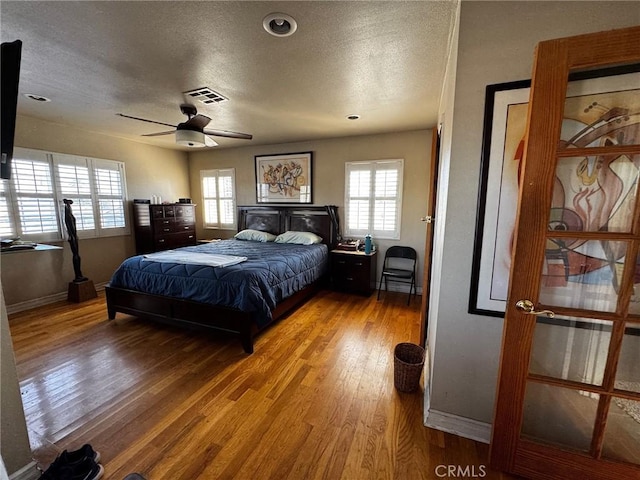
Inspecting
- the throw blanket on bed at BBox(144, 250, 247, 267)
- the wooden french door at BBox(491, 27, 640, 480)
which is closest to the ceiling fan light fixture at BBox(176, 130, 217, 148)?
the throw blanket on bed at BBox(144, 250, 247, 267)

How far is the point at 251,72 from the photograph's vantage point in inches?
83.8

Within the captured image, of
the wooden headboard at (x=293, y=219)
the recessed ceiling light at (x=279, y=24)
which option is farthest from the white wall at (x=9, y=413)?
the wooden headboard at (x=293, y=219)

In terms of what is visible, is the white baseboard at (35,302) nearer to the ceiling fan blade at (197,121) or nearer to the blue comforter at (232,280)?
the blue comforter at (232,280)

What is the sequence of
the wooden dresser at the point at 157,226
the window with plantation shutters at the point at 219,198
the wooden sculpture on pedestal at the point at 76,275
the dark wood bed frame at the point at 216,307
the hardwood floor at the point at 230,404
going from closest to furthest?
1. the hardwood floor at the point at 230,404
2. the dark wood bed frame at the point at 216,307
3. the wooden sculpture on pedestal at the point at 76,275
4. the wooden dresser at the point at 157,226
5. the window with plantation shutters at the point at 219,198

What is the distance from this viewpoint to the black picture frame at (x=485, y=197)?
4.29ft

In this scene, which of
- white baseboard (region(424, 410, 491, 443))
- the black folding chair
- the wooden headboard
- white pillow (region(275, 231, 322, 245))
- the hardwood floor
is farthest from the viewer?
the wooden headboard

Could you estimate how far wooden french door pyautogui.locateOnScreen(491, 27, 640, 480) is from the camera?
109cm

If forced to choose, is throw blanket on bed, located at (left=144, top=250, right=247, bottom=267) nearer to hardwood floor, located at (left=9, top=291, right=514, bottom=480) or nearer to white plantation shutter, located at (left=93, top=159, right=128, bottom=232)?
hardwood floor, located at (left=9, top=291, right=514, bottom=480)

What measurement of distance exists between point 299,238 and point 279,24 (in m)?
3.00

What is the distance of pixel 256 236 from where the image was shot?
4.61 metres

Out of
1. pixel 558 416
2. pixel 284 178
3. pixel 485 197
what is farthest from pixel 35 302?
pixel 558 416

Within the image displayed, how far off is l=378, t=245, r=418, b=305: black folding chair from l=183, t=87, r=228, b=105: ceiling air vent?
3.02m

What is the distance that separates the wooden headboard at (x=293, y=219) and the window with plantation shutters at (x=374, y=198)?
294 mm

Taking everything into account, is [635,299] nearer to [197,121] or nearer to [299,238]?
[197,121]
